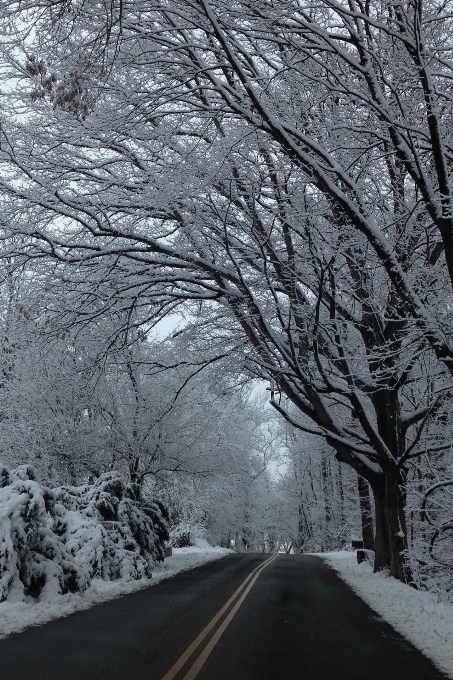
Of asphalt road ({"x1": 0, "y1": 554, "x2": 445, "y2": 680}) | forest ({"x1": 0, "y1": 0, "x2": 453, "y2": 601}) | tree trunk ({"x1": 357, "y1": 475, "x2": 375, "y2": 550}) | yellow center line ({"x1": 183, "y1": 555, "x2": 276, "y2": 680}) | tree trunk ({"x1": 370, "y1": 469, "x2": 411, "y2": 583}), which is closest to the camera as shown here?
yellow center line ({"x1": 183, "y1": 555, "x2": 276, "y2": 680})

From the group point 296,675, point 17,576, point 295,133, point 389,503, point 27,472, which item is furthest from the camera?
point 389,503

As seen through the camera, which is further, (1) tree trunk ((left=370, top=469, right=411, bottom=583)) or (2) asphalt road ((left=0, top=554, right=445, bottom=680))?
(1) tree trunk ((left=370, top=469, right=411, bottom=583))

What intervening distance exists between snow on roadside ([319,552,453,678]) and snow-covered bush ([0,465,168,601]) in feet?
19.0

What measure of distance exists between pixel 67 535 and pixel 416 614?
24.5ft

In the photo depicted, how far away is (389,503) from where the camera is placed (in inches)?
607

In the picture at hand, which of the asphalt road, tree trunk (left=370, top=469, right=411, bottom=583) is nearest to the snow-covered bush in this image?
the asphalt road

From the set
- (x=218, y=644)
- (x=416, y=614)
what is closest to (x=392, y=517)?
(x=416, y=614)

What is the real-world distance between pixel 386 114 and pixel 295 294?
688 cm

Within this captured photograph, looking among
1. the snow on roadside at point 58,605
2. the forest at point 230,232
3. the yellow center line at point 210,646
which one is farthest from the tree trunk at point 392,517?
the snow on roadside at point 58,605

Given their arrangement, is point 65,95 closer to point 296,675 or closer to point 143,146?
point 143,146

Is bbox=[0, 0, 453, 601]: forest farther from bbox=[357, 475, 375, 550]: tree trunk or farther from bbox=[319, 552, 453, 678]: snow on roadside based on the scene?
bbox=[357, 475, 375, 550]: tree trunk

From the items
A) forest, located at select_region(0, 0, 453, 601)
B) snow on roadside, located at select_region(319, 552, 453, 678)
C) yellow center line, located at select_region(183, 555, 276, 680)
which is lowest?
snow on roadside, located at select_region(319, 552, 453, 678)

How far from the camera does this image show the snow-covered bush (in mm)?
10820

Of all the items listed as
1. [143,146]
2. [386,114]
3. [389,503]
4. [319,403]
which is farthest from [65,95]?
[389,503]
